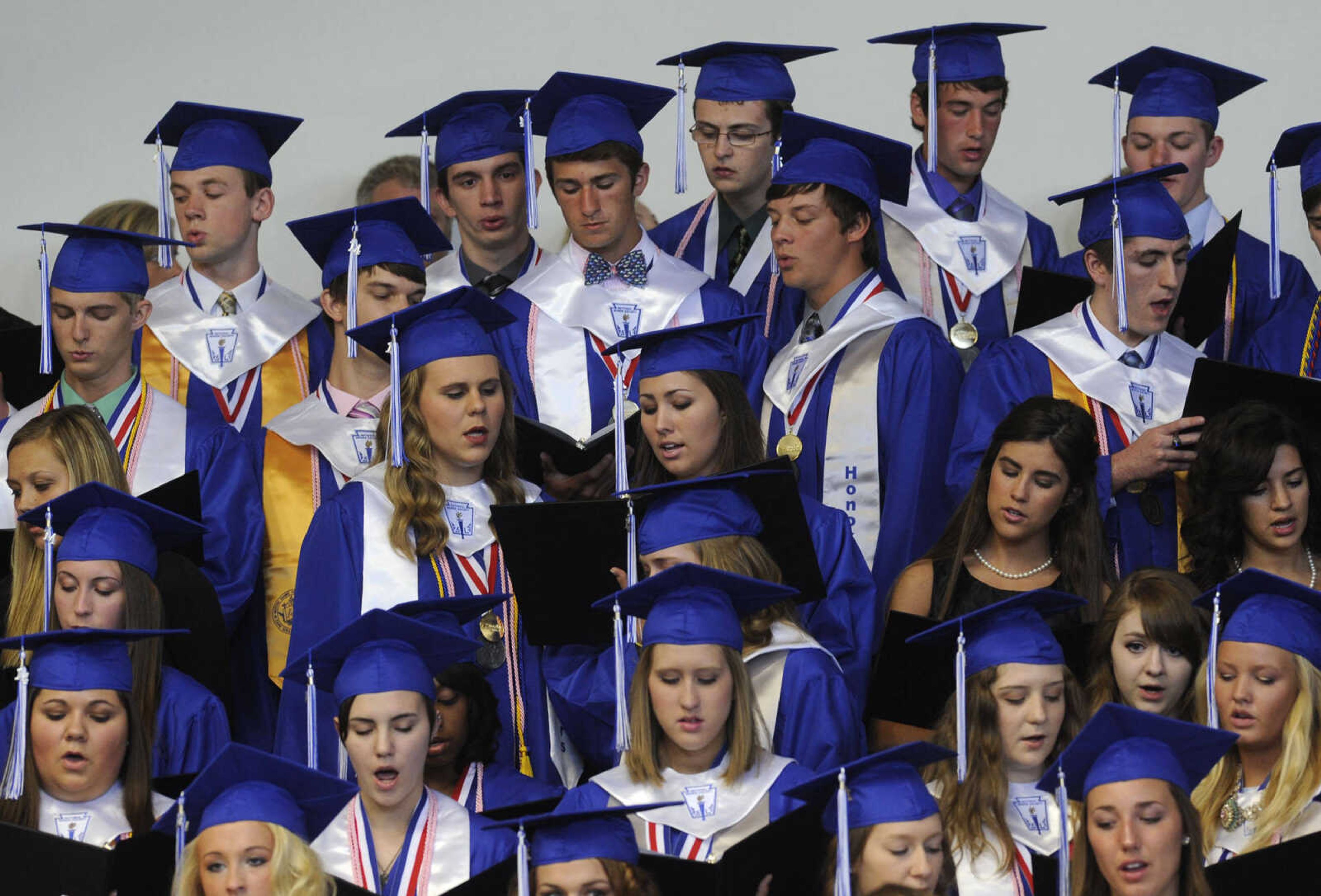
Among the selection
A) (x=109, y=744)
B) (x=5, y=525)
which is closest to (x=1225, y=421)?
(x=109, y=744)

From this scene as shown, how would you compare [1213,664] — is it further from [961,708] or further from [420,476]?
[420,476]

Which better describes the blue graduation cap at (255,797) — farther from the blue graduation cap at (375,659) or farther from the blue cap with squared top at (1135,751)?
the blue cap with squared top at (1135,751)

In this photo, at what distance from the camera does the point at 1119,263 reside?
5.97 metres

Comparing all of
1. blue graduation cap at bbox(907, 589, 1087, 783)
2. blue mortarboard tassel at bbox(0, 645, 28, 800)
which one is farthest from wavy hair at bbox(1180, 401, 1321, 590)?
blue mortarboard tassel at bbox(0, 645, 28, 800)

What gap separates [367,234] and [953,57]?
1.74 meters

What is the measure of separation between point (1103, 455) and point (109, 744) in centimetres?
241

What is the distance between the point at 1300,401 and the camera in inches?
220

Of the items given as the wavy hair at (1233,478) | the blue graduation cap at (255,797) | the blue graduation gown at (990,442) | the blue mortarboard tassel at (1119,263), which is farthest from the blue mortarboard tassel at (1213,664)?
the blue graduation cap at (255,797)

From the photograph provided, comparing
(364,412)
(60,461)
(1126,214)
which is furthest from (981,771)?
(60,461)

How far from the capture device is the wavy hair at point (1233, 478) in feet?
18.0

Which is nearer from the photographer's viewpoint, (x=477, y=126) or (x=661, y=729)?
(x=661, y=729)

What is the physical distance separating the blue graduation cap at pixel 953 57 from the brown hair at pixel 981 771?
6.72 ft

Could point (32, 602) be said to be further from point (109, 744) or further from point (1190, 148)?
point (1190, 148)

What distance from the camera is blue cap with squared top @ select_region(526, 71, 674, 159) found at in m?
6.45
